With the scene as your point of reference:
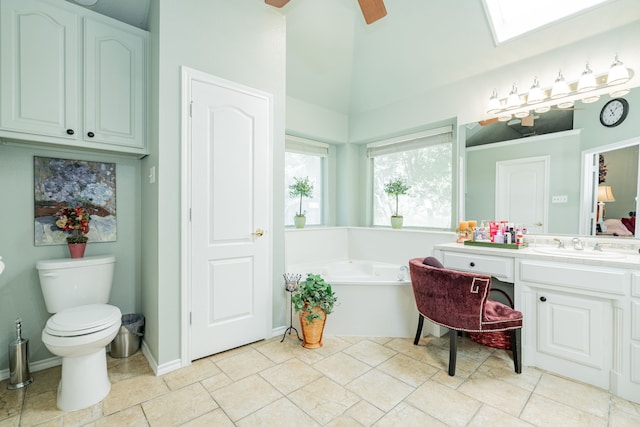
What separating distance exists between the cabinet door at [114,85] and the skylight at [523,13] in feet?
9.48

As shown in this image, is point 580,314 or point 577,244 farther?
point 577,244

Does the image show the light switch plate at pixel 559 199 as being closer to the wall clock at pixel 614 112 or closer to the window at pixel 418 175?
the wall clock at pixel 614 112

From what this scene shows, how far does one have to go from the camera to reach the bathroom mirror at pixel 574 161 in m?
2.20

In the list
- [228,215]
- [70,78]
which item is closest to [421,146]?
[228,215]

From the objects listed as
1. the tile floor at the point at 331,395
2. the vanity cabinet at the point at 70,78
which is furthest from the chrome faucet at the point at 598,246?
the vanity cabinet at the point at 70,78

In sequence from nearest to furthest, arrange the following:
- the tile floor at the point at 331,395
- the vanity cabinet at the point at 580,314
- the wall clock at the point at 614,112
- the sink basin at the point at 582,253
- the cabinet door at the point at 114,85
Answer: the tile floor at the point at 331,395 → the vanity cabinet at the point at 580,314 → the sink basin at the point at 582,253 → the cabinet door at the point at 114,85 → the wall clock at the point at 614,112

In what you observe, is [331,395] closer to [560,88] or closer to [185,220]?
[185,220]

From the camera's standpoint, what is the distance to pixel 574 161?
2410 millimetres

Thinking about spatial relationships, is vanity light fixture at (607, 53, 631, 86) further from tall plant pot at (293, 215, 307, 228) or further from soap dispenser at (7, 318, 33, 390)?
soap dispenser at (7, 318, 33, 390)

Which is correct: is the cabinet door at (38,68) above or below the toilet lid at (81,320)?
above

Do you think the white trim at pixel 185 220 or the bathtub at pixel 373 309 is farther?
the bathtub at pixel 373 309

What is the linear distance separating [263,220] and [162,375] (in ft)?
4.38

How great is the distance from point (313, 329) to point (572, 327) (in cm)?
181

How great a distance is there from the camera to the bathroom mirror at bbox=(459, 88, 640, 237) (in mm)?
2199
